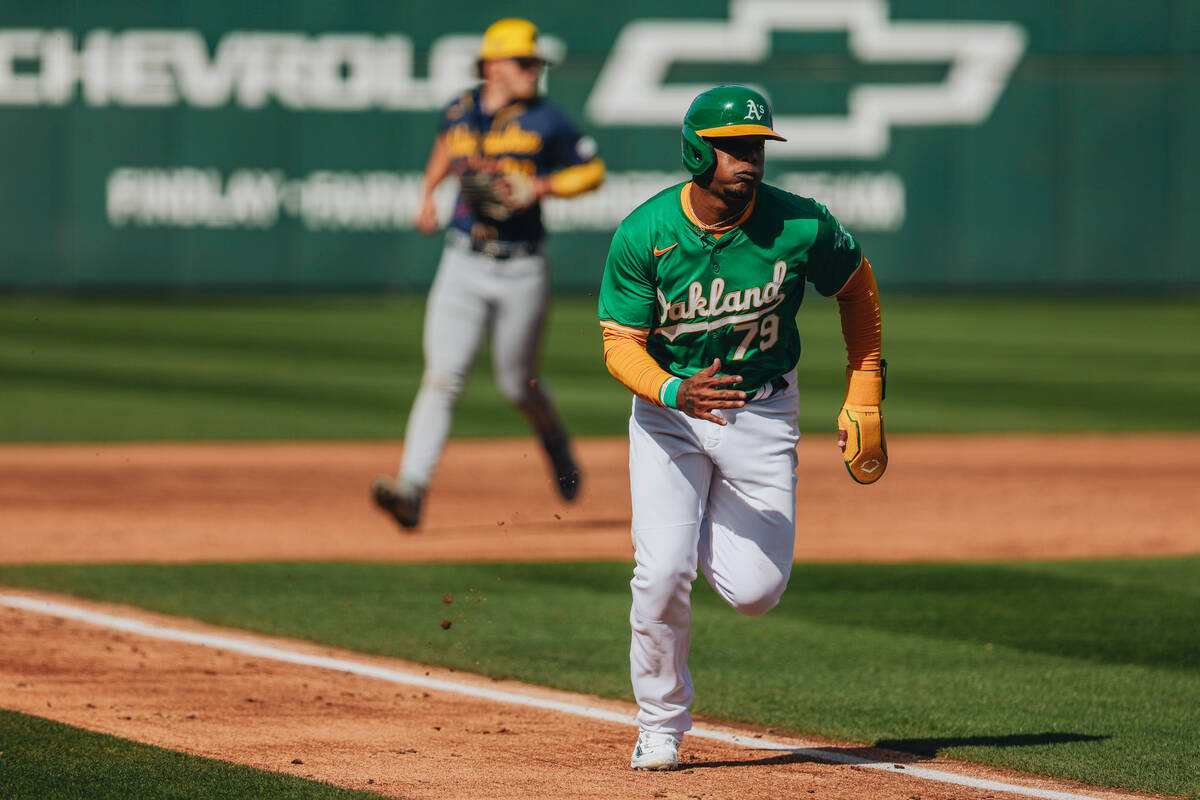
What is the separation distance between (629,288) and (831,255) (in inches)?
23.2

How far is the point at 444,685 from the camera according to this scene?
19.7 feet

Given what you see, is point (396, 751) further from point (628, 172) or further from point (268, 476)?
point (628, 172)

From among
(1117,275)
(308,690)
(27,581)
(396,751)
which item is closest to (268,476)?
(27,581)

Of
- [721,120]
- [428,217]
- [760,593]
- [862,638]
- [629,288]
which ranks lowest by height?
[862,638]

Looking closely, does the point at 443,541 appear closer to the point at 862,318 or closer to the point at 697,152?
the point at 862,318

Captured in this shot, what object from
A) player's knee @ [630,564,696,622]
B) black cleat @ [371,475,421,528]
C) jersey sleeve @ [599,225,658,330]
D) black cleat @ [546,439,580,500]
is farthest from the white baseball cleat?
black cleat @ [546,439,580,500]

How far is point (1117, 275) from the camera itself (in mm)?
23625

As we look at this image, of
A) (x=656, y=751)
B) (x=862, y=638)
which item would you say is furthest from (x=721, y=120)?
(x=862, y=638)

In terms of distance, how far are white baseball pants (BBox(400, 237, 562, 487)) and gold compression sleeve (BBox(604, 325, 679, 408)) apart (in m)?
3.95

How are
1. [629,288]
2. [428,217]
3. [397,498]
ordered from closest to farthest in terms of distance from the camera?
[629,288], [397,498], [428,217]

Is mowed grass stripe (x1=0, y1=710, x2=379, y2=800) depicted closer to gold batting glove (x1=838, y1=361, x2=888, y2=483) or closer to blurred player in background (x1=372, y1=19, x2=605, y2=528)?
gold batting glove (x1=838, y1=361, x2=888, y2=483)

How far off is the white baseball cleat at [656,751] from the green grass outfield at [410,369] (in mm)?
8574

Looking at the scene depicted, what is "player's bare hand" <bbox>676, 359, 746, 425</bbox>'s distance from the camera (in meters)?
4.43

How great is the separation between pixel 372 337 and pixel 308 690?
1389 centimetres
